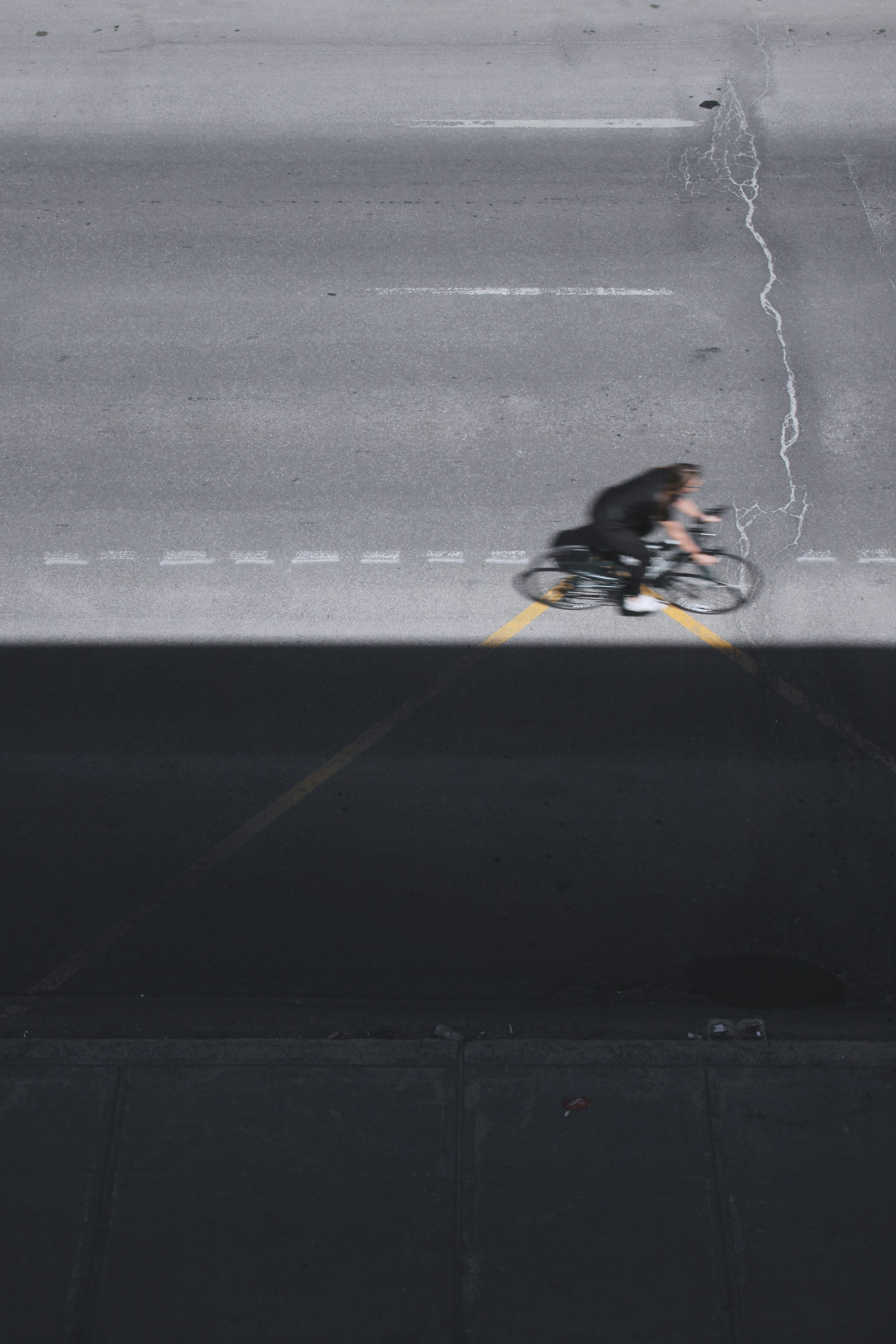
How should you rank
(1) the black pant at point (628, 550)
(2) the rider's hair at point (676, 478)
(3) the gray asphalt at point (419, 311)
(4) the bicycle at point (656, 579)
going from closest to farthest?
(2) the rider's hair at point (676, 478)
(1) the black pant at point (628, 550)
(4) the bicycle at point (656, 579)
(3) the gray asphalt at point (419, 311)

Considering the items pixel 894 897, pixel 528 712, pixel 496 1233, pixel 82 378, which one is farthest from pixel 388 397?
pixel 496 1233

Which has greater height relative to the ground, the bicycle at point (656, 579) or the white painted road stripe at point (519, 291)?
the white painted road stripe at point (519, 291)

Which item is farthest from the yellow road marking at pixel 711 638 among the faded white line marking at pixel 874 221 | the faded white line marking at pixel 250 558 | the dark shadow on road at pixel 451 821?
the faded white line marking at pixel 874 221

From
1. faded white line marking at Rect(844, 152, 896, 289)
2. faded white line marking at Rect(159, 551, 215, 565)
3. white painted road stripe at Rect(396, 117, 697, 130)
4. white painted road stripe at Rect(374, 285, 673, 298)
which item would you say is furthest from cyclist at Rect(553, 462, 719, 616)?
white painted road stripe at Rect(396, 117, 697, 130)

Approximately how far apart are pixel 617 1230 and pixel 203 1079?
2472mm

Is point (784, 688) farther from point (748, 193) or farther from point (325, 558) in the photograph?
point (748, 193)

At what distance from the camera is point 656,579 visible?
335 inches

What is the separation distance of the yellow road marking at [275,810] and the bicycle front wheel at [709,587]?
43.2 inches

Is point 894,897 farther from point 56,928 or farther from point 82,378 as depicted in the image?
point 82,378

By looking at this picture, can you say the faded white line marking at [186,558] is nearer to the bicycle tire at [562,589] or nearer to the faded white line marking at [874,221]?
the bicycle tire at [562,589]

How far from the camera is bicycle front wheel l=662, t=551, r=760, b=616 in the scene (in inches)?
331

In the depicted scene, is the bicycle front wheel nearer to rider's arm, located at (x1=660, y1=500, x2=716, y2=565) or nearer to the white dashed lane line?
rider's arm, located at (x1=660, y1=500, x2=716, y2=565)

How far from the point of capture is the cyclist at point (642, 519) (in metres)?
8.09

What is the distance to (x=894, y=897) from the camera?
6.88 meters
